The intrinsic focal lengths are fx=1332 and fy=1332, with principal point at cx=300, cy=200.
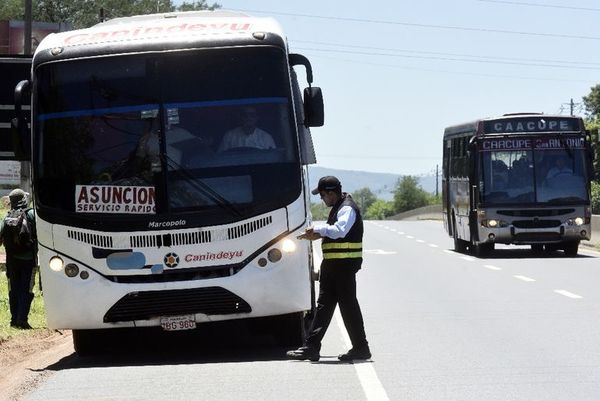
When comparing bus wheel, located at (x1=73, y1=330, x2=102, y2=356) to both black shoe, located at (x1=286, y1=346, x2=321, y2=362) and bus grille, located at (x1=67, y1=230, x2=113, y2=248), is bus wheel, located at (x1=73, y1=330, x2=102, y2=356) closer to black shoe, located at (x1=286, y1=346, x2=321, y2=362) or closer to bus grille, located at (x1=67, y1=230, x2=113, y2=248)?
bus grille, located at (x1=67, y1=230, x2=113, y2=248)

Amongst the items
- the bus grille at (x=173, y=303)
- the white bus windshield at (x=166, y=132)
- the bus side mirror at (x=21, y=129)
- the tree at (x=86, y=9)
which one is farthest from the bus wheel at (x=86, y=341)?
the tree at (x=86, y=9)

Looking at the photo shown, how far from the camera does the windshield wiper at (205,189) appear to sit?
39.8 ft

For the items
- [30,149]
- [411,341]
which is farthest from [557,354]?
[30,149]

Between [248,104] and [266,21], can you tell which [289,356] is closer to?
[248,104]

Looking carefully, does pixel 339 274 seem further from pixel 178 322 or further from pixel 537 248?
pixel 537 248

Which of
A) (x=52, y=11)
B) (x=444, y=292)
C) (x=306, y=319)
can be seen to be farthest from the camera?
(x=52, y=11)

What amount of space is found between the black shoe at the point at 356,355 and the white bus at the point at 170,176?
73 cm

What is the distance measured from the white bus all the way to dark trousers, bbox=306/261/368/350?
1.40ft

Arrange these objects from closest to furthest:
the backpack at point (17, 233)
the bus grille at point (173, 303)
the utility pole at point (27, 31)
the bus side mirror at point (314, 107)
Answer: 1. the bus grille at point (173, 303)
2. the bus side mirror at point (314, 107)
3. the backpack at point (17, 233)
4. the utility pole at point (27, 31)

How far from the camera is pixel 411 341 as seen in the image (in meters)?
13.5

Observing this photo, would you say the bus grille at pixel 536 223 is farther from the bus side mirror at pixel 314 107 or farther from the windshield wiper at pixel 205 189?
the windshield wiper at pixel 205 189

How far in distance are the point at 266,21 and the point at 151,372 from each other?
365 centimetres

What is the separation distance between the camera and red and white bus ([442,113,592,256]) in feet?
92.2

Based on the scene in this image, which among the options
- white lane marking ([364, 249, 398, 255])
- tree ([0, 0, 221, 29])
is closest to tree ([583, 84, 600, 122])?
tree ([0, 0, 221, 29])
